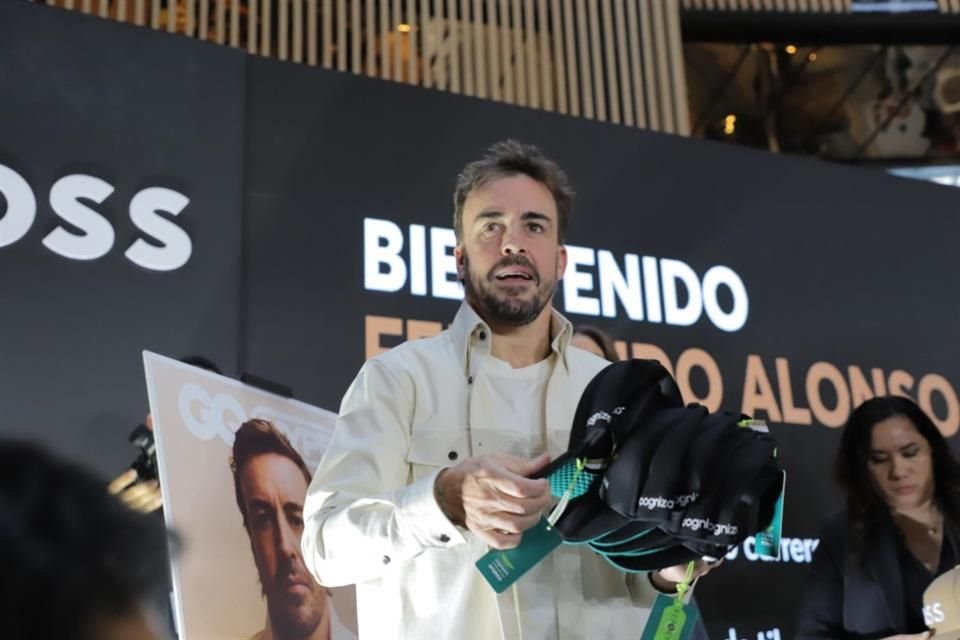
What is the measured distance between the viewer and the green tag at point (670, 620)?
5.20 feet

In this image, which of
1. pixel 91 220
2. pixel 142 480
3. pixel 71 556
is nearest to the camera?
pixel 71 556

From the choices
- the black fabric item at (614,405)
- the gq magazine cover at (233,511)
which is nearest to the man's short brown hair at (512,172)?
the black fabric item at (614,405)

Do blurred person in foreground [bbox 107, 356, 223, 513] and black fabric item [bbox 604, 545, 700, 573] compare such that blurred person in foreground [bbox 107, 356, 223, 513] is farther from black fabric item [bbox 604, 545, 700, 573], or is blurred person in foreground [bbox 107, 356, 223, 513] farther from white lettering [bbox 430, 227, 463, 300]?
black fabric item [bbox 604, 545, 700, 573]

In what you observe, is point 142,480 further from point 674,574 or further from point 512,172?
point 674,574

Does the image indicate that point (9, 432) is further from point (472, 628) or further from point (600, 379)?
point (600, 379)

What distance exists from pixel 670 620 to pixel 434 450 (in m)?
0.48

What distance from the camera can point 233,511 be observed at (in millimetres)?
3045

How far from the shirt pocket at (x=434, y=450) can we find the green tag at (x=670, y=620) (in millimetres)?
407

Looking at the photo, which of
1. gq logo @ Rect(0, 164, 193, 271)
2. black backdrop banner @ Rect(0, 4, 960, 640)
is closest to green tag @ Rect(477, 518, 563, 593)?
black backdrop banner @ Rect(0, 4, 960, 640)

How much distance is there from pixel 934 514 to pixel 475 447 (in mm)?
2081

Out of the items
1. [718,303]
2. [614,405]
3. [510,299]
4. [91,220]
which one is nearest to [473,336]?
[510,299]

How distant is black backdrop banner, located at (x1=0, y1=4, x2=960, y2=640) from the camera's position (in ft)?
10.2

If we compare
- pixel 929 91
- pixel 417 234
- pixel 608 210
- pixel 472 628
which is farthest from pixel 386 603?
pixel 929 91


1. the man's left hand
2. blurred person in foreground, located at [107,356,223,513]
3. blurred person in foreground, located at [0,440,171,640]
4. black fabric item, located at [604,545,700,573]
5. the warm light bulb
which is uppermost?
the warm light bulb
